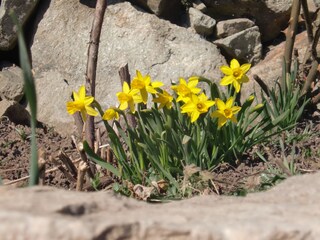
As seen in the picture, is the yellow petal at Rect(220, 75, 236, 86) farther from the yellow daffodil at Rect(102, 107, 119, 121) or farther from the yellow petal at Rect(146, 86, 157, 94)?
the yellow daffodil at Rect(102, 107, 119, 121)

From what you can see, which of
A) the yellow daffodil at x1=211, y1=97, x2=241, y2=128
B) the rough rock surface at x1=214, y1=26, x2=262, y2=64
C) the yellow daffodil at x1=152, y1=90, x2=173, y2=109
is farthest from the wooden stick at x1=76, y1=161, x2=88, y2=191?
the rough rock surface at x1=214, y1=26, x2=262, y2=64

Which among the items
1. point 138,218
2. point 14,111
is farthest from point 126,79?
point 138,218

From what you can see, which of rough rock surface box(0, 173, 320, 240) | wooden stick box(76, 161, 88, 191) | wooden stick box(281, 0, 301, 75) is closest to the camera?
rough rock surface box(0, 173, 320, 240)

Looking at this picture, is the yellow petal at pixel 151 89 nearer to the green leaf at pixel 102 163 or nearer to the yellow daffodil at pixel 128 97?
the yellow daffodil at pixel 128 97

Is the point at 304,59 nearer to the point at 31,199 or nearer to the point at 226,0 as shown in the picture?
the point at 226,0

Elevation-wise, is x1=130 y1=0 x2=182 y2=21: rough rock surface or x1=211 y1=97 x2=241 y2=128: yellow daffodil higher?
x1=130 y1=0 x2=182 y2=21: rough rock surface

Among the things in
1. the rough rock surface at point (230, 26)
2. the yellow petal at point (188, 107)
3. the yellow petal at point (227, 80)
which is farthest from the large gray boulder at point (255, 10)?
the yellow petal at point (188, 107)
